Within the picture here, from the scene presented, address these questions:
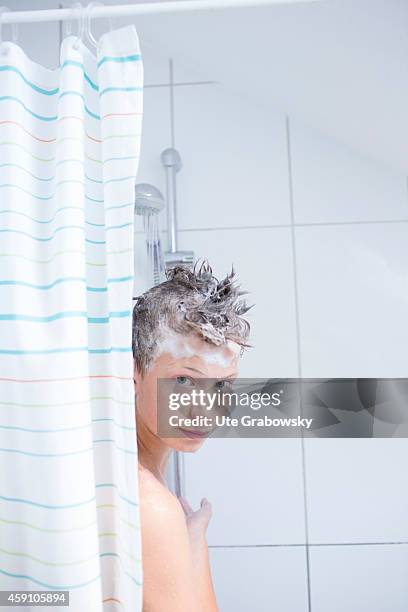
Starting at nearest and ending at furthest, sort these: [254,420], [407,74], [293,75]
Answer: [254,420]
[407,74]
[293,75]

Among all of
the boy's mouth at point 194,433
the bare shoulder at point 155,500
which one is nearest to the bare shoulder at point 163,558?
the bare shoulder at point 155,500

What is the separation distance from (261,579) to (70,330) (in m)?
0.89

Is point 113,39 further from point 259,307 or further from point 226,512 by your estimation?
point 226,512

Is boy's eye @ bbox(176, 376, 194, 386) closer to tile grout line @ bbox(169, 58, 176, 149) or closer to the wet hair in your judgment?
the wet hair

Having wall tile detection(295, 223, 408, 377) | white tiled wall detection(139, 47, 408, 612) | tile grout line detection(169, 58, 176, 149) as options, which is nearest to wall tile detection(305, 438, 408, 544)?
white tiled wall detection(139, 47, 408, 612)

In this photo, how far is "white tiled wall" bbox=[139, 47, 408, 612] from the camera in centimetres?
113

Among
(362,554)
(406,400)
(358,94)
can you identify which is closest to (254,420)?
(406,400)

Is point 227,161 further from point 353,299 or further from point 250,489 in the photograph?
point 250,489

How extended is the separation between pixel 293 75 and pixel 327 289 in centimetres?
51

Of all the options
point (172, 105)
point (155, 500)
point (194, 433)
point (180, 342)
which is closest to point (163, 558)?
point (155, 500)

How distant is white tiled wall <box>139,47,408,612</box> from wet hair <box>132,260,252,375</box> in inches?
14.2

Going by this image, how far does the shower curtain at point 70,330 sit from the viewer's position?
0.57 m

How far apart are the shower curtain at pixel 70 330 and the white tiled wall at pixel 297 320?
1.71 ft

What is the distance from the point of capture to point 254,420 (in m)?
0.76
